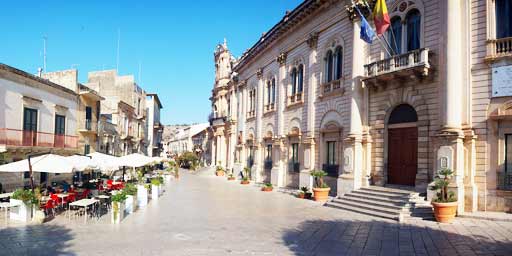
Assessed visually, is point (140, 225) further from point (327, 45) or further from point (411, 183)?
point (327, 45)

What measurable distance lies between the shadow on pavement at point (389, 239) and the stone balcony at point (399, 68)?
5.98 m

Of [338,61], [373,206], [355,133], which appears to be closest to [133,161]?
[355,133]

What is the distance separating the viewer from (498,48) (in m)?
13.1

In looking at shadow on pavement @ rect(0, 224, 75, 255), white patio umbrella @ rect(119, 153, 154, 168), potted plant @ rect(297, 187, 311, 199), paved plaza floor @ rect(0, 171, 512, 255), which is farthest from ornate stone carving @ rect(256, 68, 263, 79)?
shadow on pavement @ rect(0, 224, 75, 255)

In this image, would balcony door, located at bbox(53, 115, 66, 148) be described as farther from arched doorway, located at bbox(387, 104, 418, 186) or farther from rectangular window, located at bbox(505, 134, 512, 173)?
rectangular window, located at bbox(505, 134, 512, 173)

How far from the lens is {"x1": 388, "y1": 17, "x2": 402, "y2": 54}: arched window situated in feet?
55.2

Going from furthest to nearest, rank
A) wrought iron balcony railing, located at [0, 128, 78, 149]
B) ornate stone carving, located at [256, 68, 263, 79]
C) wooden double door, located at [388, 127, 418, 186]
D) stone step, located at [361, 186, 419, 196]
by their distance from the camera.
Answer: ornate stone carving, located at [256, 68, 263, 79] → wrought iron balcony railing, located at [0, 128, 78, 149] → wooden double door, located at [388, 127, 418, 186] → stone step, located at [361, 186, 419, 196]

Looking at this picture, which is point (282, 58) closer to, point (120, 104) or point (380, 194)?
point (380, 194)

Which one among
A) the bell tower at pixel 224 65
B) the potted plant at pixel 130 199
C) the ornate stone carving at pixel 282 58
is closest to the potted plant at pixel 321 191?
the potted plant at pixel 130 199

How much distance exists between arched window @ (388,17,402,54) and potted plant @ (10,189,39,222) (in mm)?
15440

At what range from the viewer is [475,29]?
45.1 feet

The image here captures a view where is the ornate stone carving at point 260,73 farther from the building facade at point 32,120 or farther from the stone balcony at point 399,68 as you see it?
the stone balcony at point 399,68

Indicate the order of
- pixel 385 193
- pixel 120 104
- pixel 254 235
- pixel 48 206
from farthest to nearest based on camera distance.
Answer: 1. pixel 120 104
2. pixel 385 193
3. pixel 48 206
4. pixel 254 235

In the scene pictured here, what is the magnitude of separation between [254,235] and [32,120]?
17.6m
